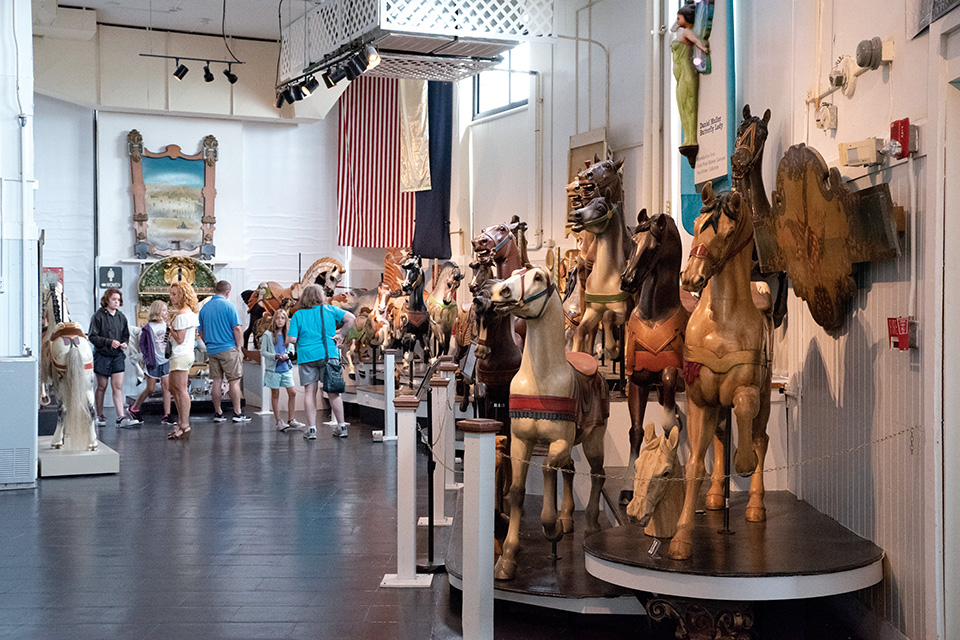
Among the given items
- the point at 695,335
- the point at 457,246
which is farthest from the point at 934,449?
the point at 457,246

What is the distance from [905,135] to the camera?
414 centimetres

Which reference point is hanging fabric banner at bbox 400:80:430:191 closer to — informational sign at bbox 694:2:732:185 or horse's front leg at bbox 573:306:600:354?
informational sign at bbox 694:2:732:185

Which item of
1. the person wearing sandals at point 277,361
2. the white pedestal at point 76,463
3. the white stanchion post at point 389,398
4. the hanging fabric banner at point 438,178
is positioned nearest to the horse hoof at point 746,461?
the white pedestal at point 76,463

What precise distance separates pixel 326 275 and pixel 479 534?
11.1 meters

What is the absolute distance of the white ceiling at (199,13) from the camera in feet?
53.6

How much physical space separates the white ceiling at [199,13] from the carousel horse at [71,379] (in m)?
8.24

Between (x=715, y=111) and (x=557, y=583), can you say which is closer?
(x=557, y=583)

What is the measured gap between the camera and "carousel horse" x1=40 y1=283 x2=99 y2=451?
898 cm

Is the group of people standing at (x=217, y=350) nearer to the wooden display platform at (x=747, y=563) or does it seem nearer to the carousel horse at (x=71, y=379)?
the carousel horse at (x=71, y=379)

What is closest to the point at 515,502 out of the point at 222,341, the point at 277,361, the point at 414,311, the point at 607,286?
the point at 607,286

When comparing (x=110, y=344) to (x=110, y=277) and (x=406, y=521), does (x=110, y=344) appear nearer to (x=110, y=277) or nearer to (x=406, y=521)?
(x=110, y=277)

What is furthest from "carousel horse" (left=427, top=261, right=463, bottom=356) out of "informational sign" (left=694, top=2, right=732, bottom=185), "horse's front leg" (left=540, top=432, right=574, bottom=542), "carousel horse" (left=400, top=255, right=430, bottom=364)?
"horse's front leg" (left=540, top=432, right=574, bottom=542)

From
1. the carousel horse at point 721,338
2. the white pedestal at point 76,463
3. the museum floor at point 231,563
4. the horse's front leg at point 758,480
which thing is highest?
the carousel horse at point 721,338

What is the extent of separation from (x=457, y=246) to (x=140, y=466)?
7.94 meters
